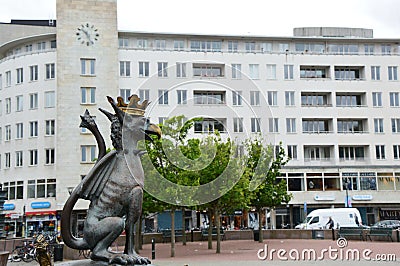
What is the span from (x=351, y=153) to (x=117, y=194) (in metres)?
53.1

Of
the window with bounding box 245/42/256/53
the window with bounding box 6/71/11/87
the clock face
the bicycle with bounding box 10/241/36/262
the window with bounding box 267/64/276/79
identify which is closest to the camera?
the bicycle with bounding box 10/241/36/262

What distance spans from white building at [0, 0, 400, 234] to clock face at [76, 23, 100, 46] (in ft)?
0.32

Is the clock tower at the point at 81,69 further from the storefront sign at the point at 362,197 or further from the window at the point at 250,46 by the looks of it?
the storefront sign at the point at 362,197

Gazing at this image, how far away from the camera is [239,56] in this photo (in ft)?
190

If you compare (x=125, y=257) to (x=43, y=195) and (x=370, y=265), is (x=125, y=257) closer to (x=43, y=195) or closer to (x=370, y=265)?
(x=370, y=265)

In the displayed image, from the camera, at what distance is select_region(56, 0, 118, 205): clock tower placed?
53.5 meters

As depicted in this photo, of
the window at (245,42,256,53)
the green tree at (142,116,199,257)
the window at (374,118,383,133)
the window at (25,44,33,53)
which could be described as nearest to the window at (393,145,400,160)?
the window at (374,118,383,133)

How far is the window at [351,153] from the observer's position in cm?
5934

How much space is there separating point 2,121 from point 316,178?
33.1 metres

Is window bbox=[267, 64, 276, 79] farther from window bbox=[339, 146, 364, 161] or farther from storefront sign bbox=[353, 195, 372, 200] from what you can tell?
storefront sign bbox=[353, 195, 372, 200]

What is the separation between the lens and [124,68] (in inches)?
2208

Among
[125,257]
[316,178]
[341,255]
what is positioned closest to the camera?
[125,257]

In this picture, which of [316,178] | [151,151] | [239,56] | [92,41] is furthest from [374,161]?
[151,151]

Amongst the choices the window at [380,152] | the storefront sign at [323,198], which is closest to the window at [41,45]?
the storefront sign at [323,198]
